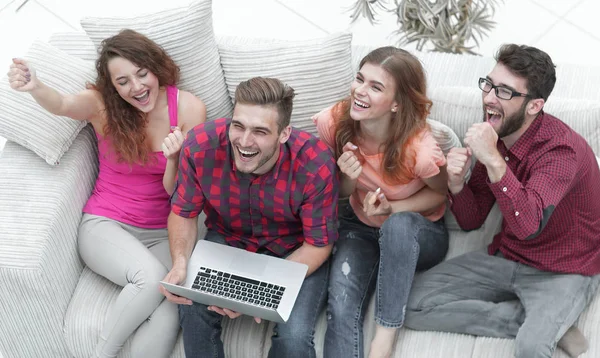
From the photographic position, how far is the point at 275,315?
2.32 m

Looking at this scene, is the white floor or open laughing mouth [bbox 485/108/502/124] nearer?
open laughing mouth [bbox 485/108/502/124]

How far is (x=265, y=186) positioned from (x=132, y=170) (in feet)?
1.64

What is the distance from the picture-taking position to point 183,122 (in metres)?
2.65

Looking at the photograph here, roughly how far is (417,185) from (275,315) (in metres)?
0.60

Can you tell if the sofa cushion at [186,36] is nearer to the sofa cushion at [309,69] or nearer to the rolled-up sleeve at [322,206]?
the sofa cushion at [309,69]

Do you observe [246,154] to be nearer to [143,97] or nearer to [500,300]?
[143,97]

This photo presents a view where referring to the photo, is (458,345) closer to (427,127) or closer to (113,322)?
(427,127)

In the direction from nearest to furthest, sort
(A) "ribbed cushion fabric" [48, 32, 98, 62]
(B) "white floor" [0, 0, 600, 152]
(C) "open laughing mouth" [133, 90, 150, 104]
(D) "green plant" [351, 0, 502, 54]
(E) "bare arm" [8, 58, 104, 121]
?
(E) "bare arm" [8, 58, 104, 121]
(C) "open laughing mouth" [133, 90, 150, 104]
(A) "ribbed cushion fabric" [48, 32, 98, 62]
(D) "green plant" [351, 0, 502, 54]
(B) "white floor" [0, 0, 600, 152]

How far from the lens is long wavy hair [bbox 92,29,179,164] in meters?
2.52

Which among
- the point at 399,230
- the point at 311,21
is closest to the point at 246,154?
the point at 399,230

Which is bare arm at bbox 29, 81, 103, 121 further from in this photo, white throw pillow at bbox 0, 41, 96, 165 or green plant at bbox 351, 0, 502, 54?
green plant at bbox 351, 0, 502, 54

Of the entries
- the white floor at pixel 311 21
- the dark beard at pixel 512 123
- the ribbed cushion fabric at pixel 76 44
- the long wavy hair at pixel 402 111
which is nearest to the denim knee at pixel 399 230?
the long wavy hair at pixel 402 111

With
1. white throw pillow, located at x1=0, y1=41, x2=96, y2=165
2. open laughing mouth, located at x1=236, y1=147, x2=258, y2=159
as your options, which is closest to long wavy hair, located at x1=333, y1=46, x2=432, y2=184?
open laughing mouth, located at x1=236, y1=147, x2=258, y2=159

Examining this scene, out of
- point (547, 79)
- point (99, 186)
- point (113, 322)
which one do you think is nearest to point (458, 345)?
point (547, 79)
